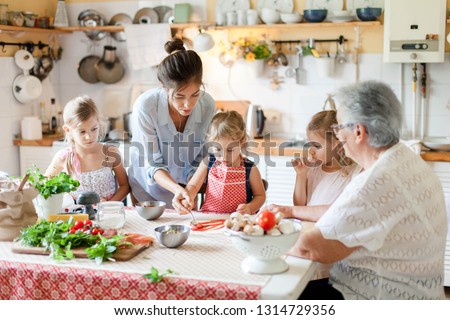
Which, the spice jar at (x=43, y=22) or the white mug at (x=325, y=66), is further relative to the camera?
the spice jar at (x=43, y=22)

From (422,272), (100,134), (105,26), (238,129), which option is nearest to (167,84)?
(238,129)

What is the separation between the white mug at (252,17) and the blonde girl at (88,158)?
1.75 metres

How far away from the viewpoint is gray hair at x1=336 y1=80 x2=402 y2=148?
196cm

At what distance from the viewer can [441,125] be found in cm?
432

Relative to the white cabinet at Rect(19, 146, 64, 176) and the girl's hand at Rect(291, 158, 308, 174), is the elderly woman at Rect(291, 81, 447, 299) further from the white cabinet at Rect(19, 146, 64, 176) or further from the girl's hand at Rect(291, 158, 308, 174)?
the white cabinet at Rect(19, 146, 64, 176)

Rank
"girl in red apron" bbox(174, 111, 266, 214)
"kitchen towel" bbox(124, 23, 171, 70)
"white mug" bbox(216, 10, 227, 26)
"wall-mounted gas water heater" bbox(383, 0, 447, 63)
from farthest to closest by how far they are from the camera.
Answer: "kitchen towel" bbox(124, 23, 171, 70)
"white mug" bbox(216, 10, 227, 26)
"wall-mounted gas water heater" bbox(383, 0, 447, 63)
"girl in red apron" bbox(174, 111, 266, 214)

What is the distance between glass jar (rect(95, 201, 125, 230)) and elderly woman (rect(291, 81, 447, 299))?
2.39ft

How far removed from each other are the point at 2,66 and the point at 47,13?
2.48 ft

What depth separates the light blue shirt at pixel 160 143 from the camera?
2.99 m

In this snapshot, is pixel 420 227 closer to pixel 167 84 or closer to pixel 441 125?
pixel 167 84

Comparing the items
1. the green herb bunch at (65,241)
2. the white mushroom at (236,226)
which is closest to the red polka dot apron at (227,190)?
the green herb bunch at (65,241)

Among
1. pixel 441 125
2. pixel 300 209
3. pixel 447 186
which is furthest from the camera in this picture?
pixel 441 125

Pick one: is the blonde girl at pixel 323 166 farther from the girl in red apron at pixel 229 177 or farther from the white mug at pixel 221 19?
the white mug at pixel 221 19

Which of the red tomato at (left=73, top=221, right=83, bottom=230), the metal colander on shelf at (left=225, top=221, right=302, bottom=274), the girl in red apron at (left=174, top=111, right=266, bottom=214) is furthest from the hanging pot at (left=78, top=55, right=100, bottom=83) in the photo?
the metal colander on shelf at (left=225, top=221, right=302, bottom=274)
